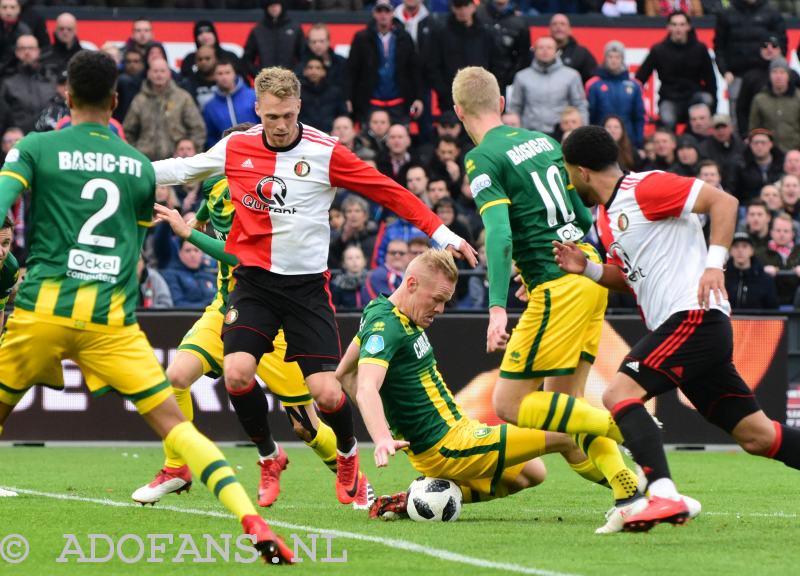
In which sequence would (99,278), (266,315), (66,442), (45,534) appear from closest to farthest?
(99,278) < (45,534) < (266,315) < (66,442)

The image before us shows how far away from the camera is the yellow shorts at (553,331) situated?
8930mm

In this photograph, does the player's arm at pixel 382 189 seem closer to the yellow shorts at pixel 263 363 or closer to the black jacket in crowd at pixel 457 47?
the yellow shorts at pixel 263 363

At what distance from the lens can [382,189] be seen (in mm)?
9391

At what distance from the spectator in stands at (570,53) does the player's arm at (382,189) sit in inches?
439

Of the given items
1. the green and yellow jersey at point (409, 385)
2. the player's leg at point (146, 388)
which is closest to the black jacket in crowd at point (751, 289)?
the green and yellow jersey at point (409, 385)

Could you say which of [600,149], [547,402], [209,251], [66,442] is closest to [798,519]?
[547,402]

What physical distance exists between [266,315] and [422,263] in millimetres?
1240

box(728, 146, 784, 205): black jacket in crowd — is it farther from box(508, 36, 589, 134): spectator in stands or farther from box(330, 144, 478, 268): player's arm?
box(330, 144, 478, 268): player's arm

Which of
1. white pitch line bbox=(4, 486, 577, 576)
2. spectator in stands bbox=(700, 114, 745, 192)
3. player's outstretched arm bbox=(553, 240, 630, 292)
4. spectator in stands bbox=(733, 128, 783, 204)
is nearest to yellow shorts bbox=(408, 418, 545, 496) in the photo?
white pitch line bbox=(4, 486, 577, 576)

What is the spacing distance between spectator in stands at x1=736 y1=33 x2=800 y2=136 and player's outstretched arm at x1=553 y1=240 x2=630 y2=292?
12264 mm

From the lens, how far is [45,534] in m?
8.17

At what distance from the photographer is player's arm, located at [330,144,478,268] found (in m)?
9.23

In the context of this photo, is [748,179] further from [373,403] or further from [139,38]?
[373,403]

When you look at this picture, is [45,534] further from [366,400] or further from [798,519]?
[798,519]
